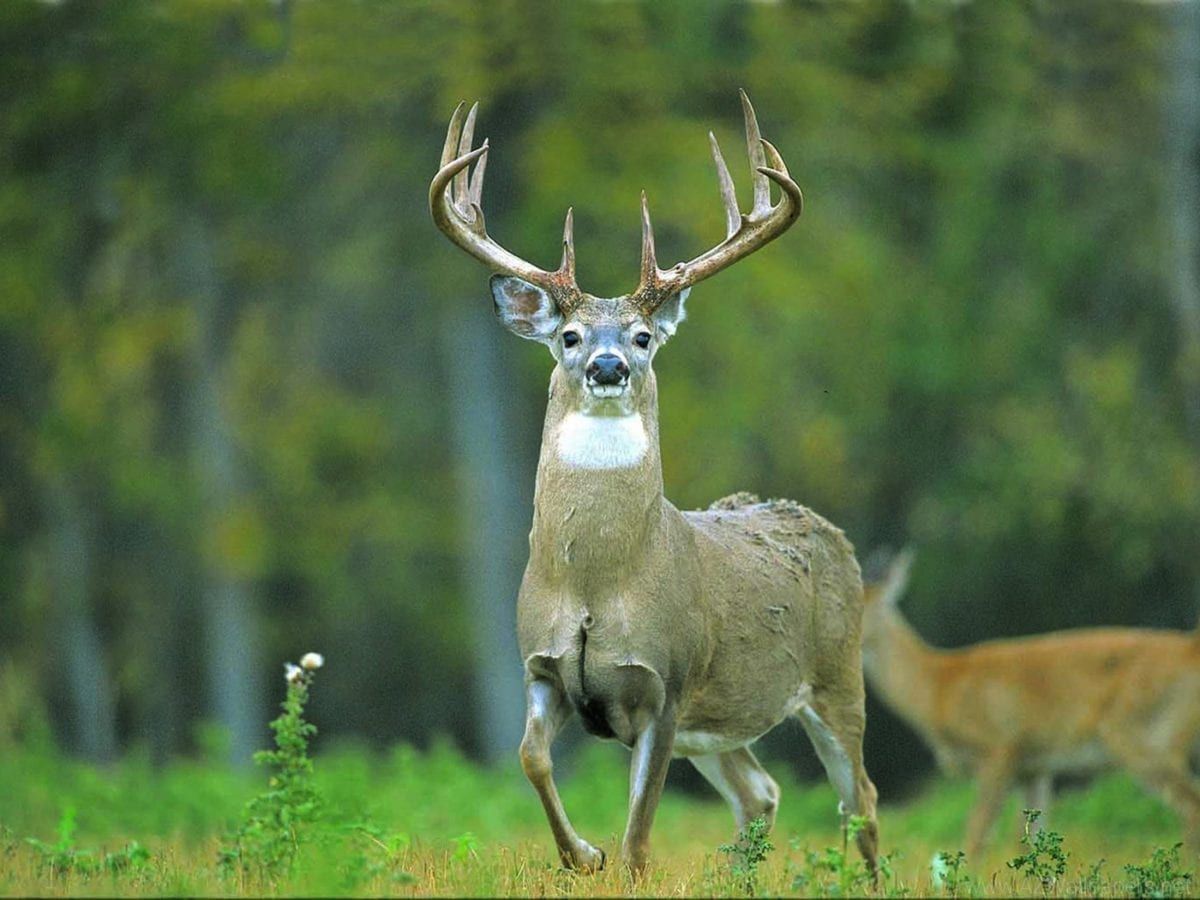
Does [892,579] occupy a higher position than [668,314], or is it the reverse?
[668,314]

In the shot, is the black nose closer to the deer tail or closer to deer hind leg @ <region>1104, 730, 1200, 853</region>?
deer hind leg @ <region>1104, 730, 1200, 853</region>

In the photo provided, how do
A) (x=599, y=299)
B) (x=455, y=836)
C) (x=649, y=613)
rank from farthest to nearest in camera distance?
1. (x=455, y=836)
2. (x=599, y=299)
3. (x=649, y=613)

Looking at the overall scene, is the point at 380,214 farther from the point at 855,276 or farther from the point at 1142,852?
the point at 1142,852

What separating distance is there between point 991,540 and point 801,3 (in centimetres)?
471

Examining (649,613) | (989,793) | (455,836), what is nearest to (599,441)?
(649,613)

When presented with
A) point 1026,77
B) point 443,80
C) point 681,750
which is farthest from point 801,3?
point 681,750

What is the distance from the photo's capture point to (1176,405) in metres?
17.1

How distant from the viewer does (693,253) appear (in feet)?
57.0

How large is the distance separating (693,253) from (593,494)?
10.4 meters

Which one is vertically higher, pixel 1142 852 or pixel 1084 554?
pixel 1142 852

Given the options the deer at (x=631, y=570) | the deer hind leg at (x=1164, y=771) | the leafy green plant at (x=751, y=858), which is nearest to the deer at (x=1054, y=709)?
the deer hind leg at (x=1164, y=771)

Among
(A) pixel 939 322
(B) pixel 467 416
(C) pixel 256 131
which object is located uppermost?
(C) pixel 256 131

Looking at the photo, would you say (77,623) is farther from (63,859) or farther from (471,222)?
(63,859)

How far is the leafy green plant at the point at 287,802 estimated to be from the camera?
259 inches
